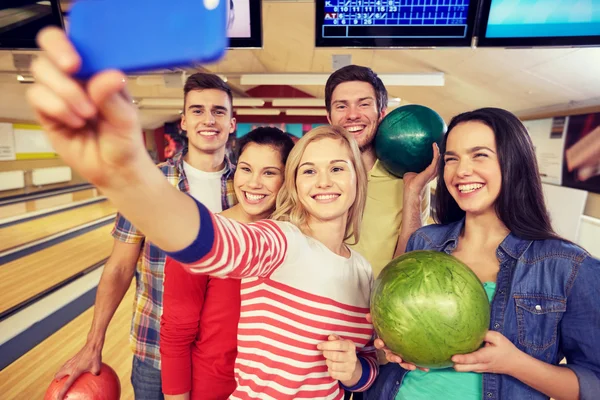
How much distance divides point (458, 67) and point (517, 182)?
4.06 meters

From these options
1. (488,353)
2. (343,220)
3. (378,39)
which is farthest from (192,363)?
(378,39)

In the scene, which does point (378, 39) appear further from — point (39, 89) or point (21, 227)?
point (21, 227)

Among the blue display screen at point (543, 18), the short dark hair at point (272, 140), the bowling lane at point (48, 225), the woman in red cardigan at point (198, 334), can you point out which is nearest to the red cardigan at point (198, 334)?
the woman in red cardigan at point (198, 334)

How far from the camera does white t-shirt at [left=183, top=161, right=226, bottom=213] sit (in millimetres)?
1459

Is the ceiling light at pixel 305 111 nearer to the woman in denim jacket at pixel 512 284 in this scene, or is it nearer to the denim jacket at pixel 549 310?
the woman in denim jacket at pixel 512 284

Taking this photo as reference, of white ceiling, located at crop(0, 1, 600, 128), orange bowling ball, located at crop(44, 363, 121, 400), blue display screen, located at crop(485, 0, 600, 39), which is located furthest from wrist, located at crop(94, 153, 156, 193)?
white ceiling, located at crop(0, 1, 600, 128)

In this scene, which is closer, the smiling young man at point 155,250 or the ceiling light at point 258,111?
the smiling young man at point 155,250

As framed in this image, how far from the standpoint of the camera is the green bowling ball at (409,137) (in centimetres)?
131

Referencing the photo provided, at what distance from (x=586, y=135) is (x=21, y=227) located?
773 centimetres

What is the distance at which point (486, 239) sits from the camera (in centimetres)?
100

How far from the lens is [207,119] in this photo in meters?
1.48

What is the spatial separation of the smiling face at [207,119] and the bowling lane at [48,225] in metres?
4.76

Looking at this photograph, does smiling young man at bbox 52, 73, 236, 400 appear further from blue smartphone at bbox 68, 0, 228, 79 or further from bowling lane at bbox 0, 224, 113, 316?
bowling lane at bbox 0, 224, 113, 316

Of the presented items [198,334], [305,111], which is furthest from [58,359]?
[305,111]
